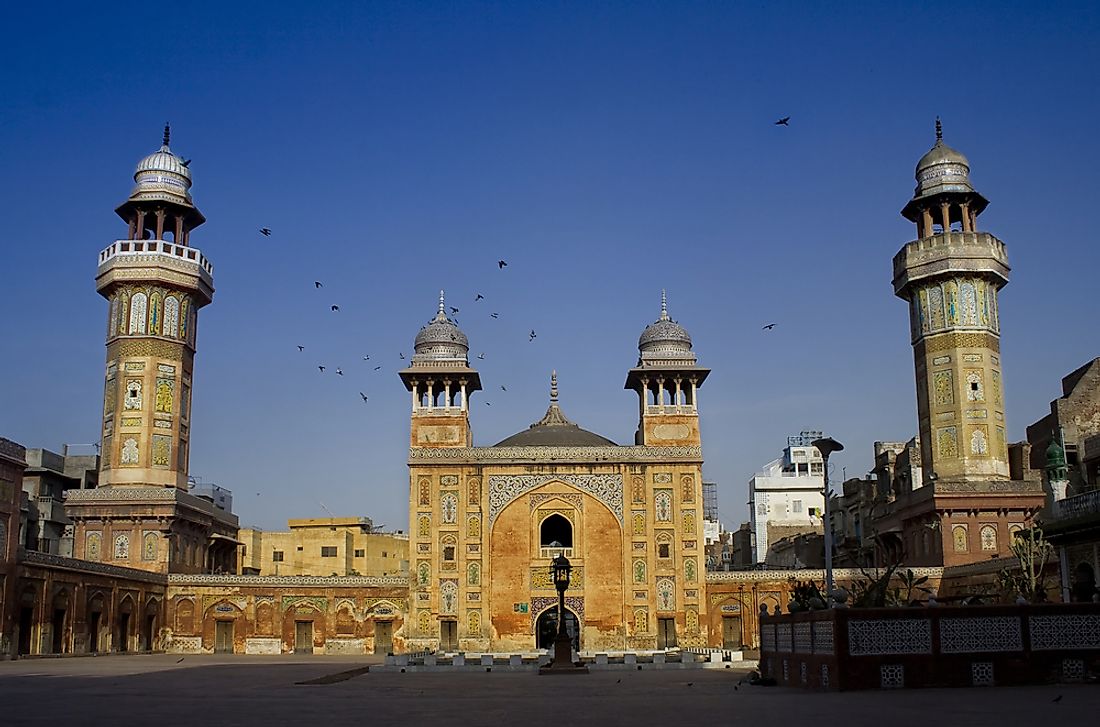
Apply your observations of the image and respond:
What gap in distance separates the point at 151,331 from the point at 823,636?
3212cm

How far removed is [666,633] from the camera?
4044 cm

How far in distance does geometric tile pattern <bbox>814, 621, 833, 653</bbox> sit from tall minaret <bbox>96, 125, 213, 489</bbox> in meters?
30.2

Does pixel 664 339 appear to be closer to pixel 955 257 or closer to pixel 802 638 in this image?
pixel 955 257

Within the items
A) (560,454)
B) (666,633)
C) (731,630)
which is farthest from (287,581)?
(731,630)

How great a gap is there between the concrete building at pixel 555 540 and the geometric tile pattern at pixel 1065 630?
81.5 ft

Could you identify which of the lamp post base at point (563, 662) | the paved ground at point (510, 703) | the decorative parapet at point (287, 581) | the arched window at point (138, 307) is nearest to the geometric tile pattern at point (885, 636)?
the paved ground at point (510, 703)

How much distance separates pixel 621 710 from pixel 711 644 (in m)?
27.4

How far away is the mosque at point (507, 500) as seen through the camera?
40125mm

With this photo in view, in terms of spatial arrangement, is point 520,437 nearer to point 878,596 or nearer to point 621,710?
point 878,596

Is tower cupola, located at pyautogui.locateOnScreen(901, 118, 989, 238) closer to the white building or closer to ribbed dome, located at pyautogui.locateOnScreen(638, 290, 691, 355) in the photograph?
ribbed dome, located at pyautogui.locateOnScreen(638, 290, 691, 355)

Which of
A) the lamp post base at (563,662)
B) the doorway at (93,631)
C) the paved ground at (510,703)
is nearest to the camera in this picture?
the paved ground at (510,703)

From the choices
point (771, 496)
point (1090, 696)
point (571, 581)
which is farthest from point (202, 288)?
point (771, 496)

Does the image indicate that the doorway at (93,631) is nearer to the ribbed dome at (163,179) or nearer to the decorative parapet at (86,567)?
the decorative parapet at (86,567)

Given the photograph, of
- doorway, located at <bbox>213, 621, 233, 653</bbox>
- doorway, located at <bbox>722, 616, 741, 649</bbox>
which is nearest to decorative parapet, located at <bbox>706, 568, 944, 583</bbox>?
doorway, located at <bbox>722, 616, 741, 649</bbox>
